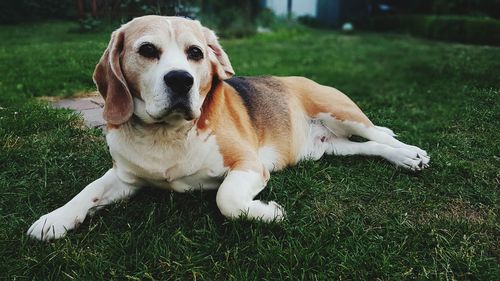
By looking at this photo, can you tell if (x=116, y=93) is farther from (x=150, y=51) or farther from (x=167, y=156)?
(x=167, y=156)

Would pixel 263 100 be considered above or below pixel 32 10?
below

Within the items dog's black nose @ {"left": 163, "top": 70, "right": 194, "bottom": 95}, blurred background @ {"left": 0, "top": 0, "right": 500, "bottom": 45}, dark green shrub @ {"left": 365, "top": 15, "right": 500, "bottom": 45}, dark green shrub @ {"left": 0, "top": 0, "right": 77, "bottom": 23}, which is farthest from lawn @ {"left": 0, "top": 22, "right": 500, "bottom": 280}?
dark green shrub @ {"left": 365, "top": 15, "right": 500, "bottom": 45}

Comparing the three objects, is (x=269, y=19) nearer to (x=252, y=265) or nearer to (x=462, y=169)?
(x=462, y=169)

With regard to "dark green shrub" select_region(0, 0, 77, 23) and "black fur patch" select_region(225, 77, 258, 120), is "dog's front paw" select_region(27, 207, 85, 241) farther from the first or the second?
"dark green shrub" select_region(0, 0, 77, 23)

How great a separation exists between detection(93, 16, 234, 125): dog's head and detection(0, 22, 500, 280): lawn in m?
0.67

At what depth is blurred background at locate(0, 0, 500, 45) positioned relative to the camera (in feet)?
20.6

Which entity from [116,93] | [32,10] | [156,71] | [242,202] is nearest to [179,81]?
[156,71]

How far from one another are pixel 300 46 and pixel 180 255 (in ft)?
40.2

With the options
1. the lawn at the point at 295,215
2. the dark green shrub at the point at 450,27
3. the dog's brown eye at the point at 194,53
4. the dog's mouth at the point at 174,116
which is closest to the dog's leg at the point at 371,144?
the lawn at the point at 295,215

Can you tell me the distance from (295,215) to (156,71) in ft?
4.11

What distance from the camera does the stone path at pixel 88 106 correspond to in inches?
185

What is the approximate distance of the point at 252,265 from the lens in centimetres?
246

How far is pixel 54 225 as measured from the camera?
8.93ft

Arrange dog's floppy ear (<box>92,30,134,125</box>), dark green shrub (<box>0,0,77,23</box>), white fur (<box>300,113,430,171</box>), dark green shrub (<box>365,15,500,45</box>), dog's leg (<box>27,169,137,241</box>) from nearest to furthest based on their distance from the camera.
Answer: dog's leg (<box>27,169,137,241</box>) < dog's floppy ear (<box>92,30,134,125</box>) < white fur (<box>300,113,430,171</box>) < dark green shrub (<box>0,0,77,23</box>) < dark green shrub (<box>365,15,500,45</box>)
